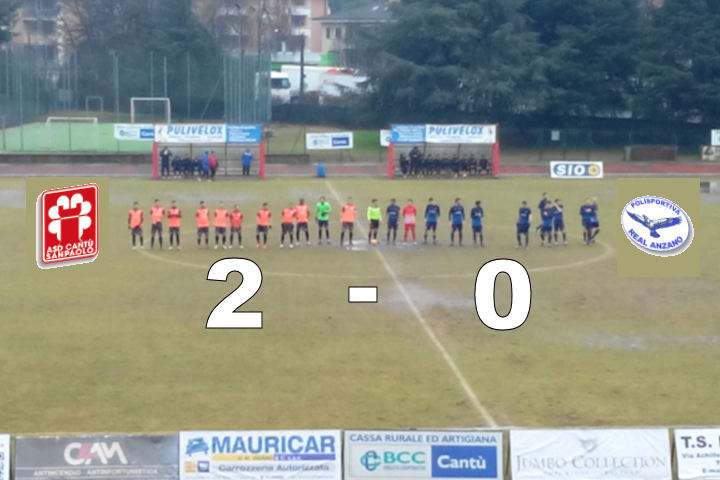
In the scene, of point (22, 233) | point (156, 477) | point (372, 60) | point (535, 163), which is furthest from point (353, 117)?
point (156, 477)

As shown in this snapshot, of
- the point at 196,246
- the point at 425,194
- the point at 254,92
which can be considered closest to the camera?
the point at 196,246

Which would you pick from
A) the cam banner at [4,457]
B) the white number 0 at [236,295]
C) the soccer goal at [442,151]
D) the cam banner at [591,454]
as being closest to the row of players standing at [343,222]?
the white number 0 at [236,295]

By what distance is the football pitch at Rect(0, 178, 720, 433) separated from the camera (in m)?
18.0

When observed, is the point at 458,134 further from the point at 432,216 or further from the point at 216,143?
the point at 432,216

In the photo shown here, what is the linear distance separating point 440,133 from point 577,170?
6.27 metres

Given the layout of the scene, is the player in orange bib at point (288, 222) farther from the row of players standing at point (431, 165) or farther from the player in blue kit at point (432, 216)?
the row of players standing at point (431, 165)

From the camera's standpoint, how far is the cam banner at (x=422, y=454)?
14398 millimetres

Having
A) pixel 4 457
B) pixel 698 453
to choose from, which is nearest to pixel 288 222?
pixel 4 457

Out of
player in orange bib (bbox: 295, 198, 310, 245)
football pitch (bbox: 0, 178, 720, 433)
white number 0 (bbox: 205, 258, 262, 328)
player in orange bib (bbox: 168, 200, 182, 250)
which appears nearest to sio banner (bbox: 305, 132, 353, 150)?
football pitch (bbox: 0, 178, 720, 433)

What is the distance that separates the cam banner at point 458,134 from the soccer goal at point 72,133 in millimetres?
16972

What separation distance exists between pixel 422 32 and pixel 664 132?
14.1 m

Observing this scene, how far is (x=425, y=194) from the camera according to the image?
44.1 metres

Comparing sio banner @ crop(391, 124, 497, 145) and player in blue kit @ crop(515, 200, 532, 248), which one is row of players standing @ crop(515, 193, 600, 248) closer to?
player in blue kit @ crop(515, 200, 532, 248)

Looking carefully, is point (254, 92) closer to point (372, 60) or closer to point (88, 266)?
point (372, 60)
